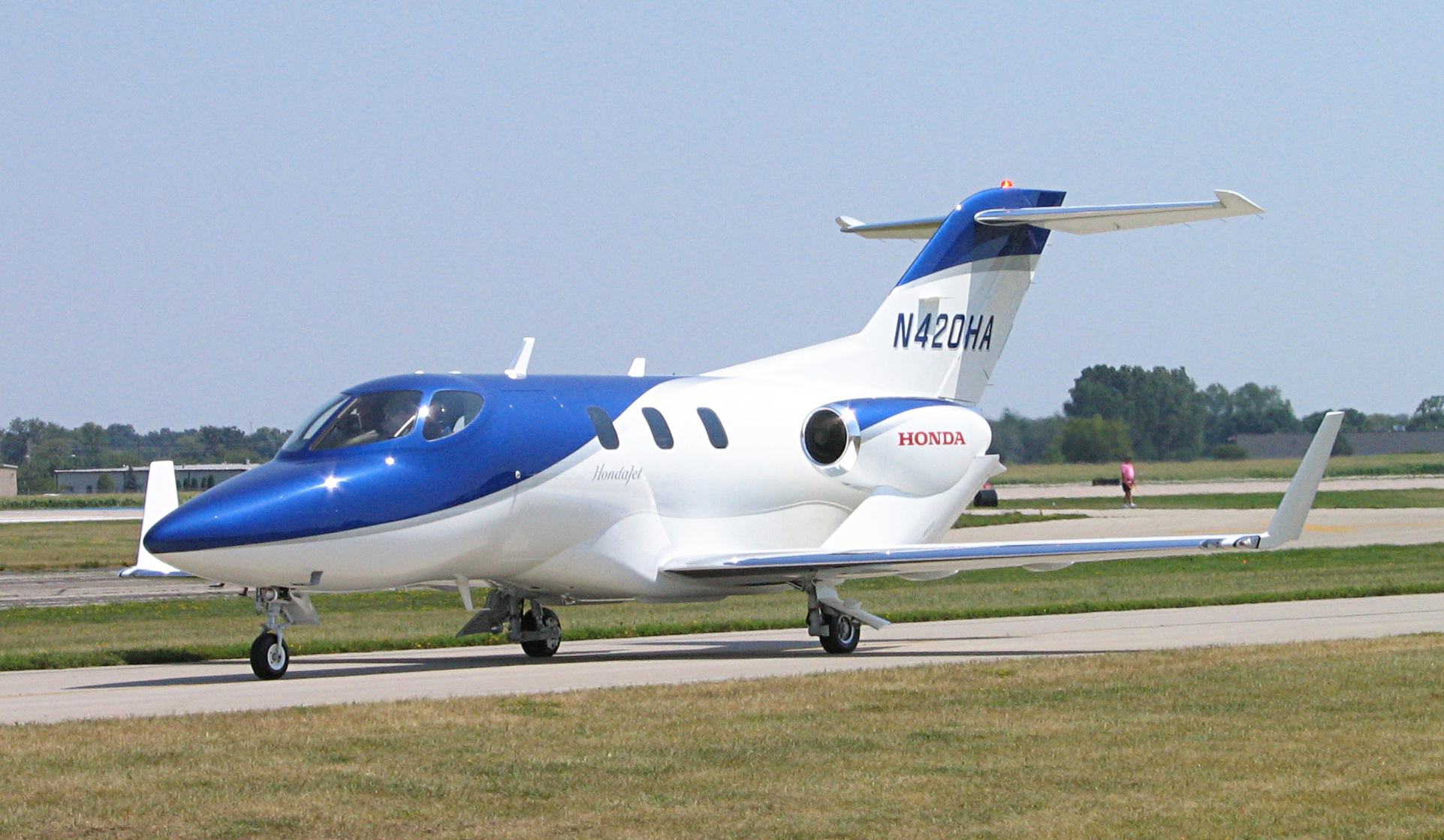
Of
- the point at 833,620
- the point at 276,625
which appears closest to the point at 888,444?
the point at 833,620

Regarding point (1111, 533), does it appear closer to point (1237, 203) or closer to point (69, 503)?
point (1237, 203)

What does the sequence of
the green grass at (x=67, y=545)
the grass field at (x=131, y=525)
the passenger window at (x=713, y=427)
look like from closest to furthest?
the passenger window at (x=713, y=427)
the green grass at (x=67, y=545)
the grass field at (x=131, y=525)

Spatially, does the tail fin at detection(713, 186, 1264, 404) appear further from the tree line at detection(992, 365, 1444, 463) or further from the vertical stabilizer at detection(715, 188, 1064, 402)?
the tree line at detection(992, 365, 1444, 463)

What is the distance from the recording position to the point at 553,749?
12.0 metres

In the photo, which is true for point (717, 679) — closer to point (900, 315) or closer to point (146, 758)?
point (146, 758)

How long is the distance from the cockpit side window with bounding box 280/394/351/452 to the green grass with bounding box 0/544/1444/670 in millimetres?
4589

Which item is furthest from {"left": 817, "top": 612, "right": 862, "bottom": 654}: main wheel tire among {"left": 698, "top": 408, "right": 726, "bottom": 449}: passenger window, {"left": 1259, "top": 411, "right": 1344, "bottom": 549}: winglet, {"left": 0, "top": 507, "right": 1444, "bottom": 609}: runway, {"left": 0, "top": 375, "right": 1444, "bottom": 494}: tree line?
{"left": 0, "top": 375, "right": 1444, "bottom": 494}: tree line

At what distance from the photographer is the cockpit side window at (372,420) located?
17500mm

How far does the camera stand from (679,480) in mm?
20359

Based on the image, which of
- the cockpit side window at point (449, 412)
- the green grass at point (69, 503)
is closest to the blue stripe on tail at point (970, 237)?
the cockpit side window at point (449, 412)

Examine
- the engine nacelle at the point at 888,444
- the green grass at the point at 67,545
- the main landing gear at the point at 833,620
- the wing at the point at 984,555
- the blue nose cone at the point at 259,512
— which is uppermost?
the engine nacelle at the point at 888,444

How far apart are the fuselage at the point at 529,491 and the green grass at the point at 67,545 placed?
94.8 ft

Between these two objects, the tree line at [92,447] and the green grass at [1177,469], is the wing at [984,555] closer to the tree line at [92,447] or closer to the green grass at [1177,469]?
the green grass at [1177,469]

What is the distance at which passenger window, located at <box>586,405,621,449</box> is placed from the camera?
1953 centimetres
